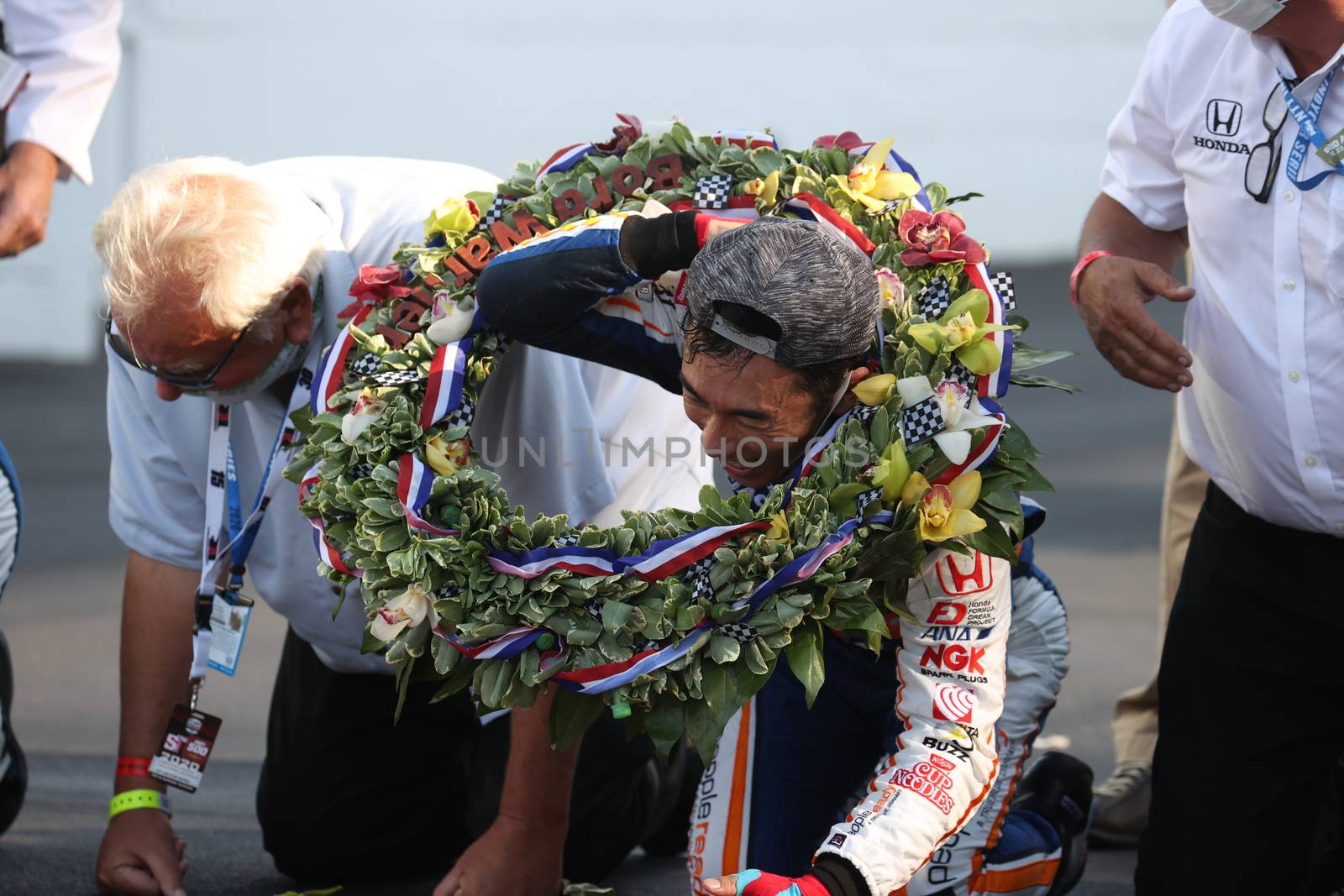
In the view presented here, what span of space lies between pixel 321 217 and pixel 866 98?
8.82 meters

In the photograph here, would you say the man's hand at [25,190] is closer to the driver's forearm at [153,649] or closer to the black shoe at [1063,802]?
the driver's forearm at [153,649]

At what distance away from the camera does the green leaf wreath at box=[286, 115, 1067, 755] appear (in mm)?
2623

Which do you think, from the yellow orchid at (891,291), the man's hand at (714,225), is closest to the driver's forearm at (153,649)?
the man's hand at (714,225)

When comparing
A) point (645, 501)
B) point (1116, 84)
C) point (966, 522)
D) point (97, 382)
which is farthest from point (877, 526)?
point (1116, 84)

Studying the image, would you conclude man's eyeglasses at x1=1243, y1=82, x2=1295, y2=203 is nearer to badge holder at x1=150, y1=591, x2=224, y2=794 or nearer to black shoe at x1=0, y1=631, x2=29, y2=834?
badge holder at x1=150, y1=591, x2=224, y2=794

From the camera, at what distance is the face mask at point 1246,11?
273cm

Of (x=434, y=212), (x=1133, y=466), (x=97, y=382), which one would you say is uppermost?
(x=434, y=212)

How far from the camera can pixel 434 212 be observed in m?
3.25

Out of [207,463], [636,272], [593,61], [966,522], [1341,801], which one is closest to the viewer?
[966,522]

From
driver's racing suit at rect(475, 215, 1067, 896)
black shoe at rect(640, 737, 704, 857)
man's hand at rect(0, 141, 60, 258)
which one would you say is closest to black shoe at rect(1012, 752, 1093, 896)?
driver's racing suit at rect(475, 215, 1067, 896)

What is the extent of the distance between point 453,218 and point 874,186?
0.84 metres

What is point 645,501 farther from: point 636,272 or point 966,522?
point 966,522

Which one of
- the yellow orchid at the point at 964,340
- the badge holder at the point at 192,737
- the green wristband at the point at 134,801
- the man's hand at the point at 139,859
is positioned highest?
the yellow orchid at the point at 964,340

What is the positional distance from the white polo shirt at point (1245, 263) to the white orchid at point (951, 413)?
0.59 m
